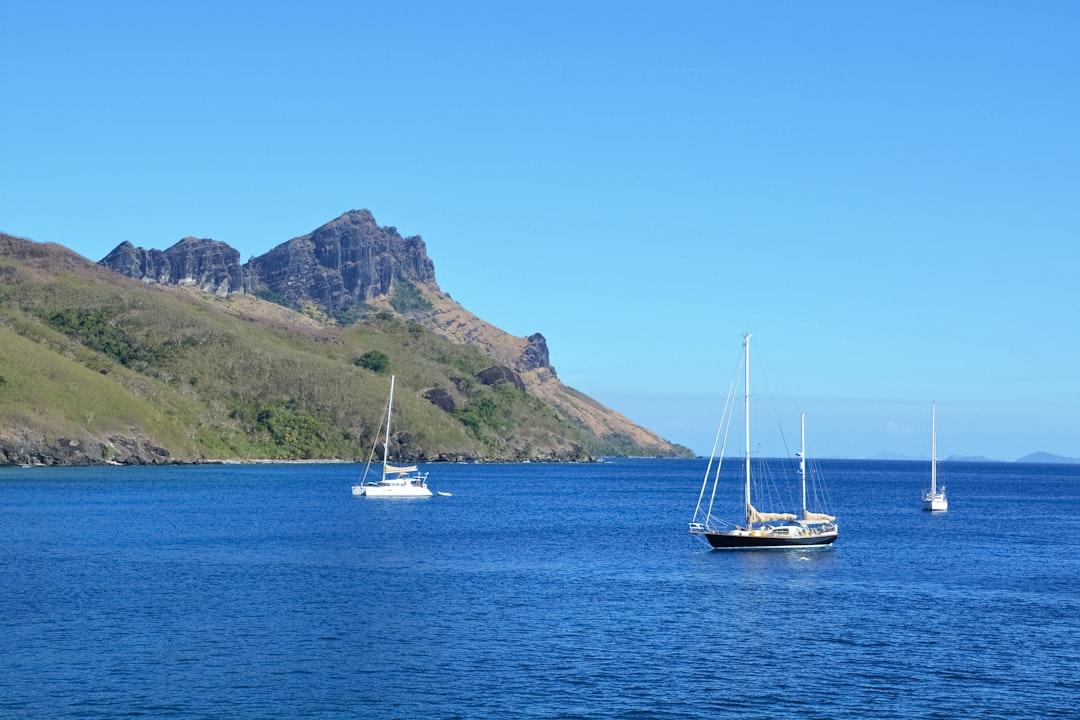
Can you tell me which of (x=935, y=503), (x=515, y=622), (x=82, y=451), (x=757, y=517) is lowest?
(x=515, y=622)

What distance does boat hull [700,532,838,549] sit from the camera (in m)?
77.5

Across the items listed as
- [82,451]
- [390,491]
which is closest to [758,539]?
[390,491]

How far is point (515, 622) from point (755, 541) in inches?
1243

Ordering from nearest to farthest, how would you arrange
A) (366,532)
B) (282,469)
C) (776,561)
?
(776,561), (366,532), (282,469)

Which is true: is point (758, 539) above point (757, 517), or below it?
below

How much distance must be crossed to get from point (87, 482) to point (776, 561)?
96.9m

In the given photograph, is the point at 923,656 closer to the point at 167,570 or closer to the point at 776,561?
the point at 776,561

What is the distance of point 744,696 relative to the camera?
3822 centimetres

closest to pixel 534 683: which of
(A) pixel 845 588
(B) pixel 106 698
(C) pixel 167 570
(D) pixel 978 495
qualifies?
(B) pixel 106 698

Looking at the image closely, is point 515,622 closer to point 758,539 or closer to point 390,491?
point 758,539

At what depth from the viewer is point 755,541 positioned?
256 feet

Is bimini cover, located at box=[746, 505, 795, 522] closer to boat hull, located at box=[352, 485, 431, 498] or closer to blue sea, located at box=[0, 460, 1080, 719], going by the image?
blue sea, located at box=[0, 460, 1080, 719]

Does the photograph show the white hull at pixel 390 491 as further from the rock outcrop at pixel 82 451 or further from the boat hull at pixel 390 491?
the rock outcrop at pixel 82 451

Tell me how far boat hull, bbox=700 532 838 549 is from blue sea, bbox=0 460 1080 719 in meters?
0.83
